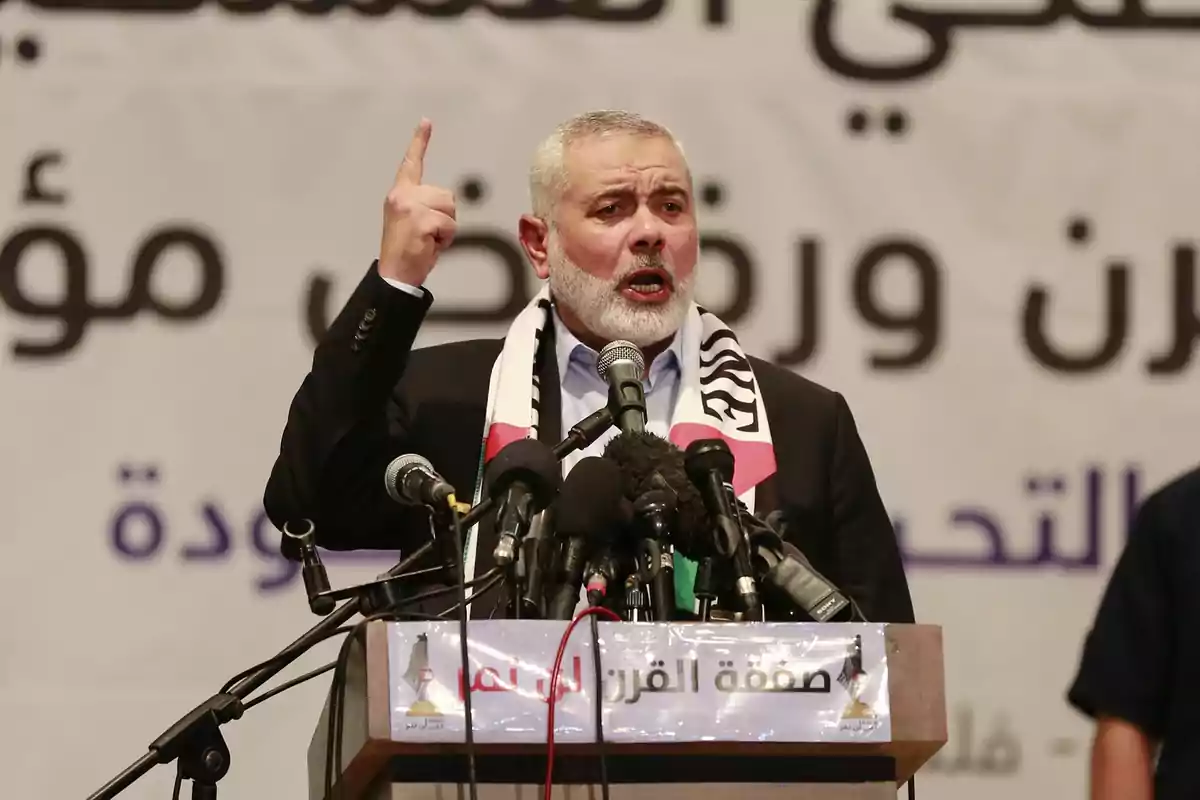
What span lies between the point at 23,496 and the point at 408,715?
1.94 m

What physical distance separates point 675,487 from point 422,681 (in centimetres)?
36

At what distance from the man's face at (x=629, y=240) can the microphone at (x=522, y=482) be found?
1.04 m

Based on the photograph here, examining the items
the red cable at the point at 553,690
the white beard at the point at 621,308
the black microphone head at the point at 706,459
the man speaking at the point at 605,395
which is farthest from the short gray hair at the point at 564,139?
the red cable at the point at 553,690

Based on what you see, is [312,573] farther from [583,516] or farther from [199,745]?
[583,516]

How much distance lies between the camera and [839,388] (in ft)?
12.2

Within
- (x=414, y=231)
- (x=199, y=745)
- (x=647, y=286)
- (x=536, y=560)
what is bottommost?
(x=199, y=745)

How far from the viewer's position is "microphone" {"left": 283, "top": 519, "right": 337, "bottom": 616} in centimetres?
221

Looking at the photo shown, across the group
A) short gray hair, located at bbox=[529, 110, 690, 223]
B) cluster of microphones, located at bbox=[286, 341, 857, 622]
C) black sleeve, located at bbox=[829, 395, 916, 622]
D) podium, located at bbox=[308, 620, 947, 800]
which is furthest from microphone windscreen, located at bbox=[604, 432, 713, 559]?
short gray hair, located at bbox=[529, 110, 690, 223]

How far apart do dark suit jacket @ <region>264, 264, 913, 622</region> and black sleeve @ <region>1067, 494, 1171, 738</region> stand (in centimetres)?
87

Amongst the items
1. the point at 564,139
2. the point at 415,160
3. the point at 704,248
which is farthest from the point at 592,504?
the point at 704,248

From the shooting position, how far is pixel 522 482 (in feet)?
6.60

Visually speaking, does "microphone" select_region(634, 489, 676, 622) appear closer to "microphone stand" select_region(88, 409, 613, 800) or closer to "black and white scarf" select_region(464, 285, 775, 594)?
"microphone stand" select_region(88, 409, 613, 800)

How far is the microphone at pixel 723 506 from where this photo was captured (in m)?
2.01

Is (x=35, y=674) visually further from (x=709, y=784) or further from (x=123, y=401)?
(x=709, y=784)
